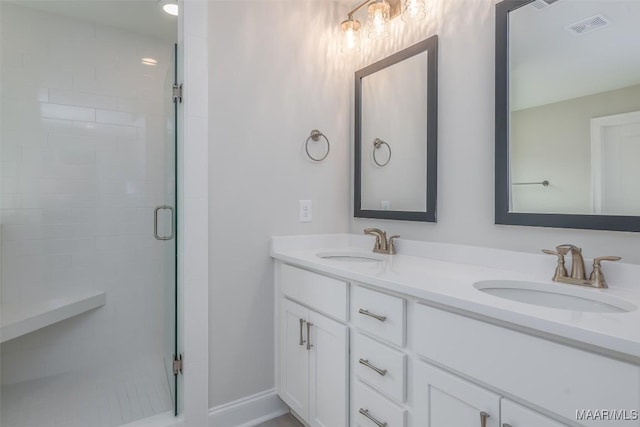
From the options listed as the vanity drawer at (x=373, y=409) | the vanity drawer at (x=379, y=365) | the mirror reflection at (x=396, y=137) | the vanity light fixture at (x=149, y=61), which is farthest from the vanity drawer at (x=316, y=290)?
the vanity light fixture at (x=149, y=61)

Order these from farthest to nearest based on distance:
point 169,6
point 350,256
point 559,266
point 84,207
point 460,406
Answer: point 84,207 < point 169,6 < point 350,256 < point 559,266 < point 460,406

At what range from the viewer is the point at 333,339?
1447 millimetres

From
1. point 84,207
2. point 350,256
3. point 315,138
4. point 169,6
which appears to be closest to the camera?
point 350,256

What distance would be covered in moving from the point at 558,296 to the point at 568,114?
2.08ft

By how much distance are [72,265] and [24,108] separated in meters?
1.06

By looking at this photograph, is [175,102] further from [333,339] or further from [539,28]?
[539,28]

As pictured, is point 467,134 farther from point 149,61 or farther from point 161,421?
point 149,61

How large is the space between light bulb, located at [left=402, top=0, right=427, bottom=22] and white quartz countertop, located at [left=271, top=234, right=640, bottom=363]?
43.7 inches

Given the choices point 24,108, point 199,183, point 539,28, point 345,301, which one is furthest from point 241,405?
point 24,108

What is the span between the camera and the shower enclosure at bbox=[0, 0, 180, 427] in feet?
7.16

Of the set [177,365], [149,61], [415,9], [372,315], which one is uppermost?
[149,61]

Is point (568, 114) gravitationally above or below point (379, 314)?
above

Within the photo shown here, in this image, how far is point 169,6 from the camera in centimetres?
224

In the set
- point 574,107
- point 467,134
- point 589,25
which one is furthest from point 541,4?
point 467,134
